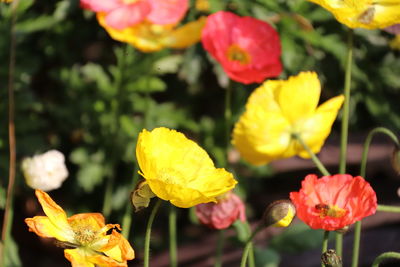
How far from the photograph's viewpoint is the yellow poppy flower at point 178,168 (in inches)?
42.8

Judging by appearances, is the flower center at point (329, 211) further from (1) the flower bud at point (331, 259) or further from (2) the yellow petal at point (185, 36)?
(2) the yellow petal at point (185, 36)

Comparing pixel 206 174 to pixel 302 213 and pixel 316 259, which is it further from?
pixel 316 259

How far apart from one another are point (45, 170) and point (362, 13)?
2.02ft

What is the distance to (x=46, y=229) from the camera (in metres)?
1.12

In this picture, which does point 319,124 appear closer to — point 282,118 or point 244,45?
point 282,118

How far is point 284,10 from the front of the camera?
5.67ft

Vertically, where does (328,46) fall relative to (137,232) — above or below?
above

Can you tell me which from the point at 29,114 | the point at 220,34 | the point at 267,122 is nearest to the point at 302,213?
the point at 267,122

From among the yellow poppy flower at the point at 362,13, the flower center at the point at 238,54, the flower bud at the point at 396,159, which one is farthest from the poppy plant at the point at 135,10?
the flower bud at the point at 396,159

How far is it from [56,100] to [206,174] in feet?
3.72

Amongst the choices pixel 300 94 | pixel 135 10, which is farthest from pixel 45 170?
pixel 300 94

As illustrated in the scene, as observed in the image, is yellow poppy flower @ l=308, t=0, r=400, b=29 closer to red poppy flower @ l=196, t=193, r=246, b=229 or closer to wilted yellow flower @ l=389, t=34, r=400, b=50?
red poppy flower @ l=196, t=193, r=246, b=229

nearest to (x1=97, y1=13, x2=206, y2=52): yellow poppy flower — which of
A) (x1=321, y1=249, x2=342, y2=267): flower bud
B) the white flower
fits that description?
the white flower

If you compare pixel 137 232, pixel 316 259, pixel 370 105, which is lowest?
pixel 137 232
